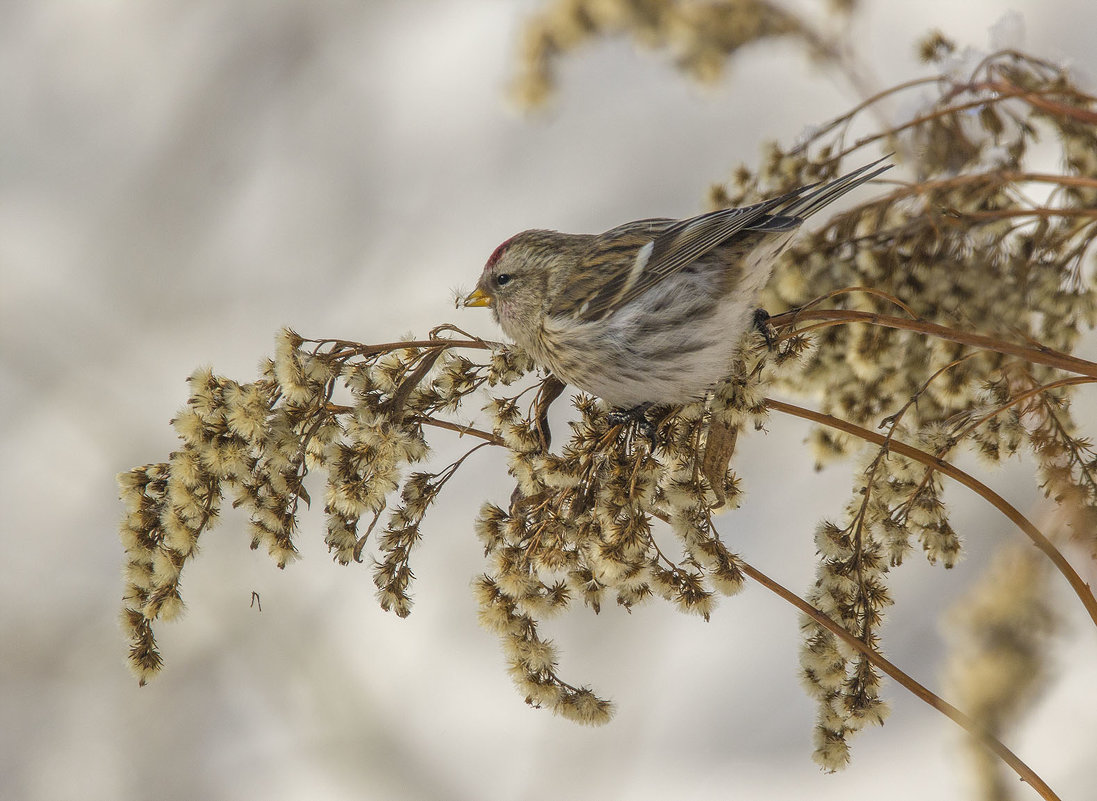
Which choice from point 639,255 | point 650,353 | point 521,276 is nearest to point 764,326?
point 650,353

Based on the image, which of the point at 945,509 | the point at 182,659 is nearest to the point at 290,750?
the point at 182,659

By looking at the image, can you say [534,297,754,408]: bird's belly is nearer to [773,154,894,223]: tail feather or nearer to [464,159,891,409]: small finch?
[464,159,891,409]: small finch

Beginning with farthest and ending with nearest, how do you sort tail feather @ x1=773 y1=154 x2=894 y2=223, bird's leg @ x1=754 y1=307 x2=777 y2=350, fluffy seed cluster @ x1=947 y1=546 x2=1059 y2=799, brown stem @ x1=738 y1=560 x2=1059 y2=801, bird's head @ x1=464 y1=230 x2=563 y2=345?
bird's head @ x1=464 y1=230 x2=563 y2=345, tail feather @ x1=773 y1=154 x2=894 y2=223, bird's leg @ x1=754 y1=307 x2=777 y2=350, brown stem @ x1=738 y1=560 x2=1059 y2=801, fluffy seed cluster @ x1=947 y1=546 x2=1059 y2=799

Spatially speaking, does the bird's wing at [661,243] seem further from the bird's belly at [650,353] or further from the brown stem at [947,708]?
the brown stem at [947,708]

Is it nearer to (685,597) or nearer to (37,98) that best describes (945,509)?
(685,597)

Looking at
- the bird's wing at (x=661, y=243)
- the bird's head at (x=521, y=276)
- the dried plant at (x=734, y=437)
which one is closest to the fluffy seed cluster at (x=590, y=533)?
the dried plant at (x=734, y=437)

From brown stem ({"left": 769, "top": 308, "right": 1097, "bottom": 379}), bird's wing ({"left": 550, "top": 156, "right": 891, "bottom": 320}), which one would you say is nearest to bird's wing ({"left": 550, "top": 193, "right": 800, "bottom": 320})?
bird's wing ({"left": 550, "top": 156, "right": 891, "bottom": 320})

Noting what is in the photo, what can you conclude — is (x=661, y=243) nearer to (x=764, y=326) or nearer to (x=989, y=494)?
(x=764, y=326)
